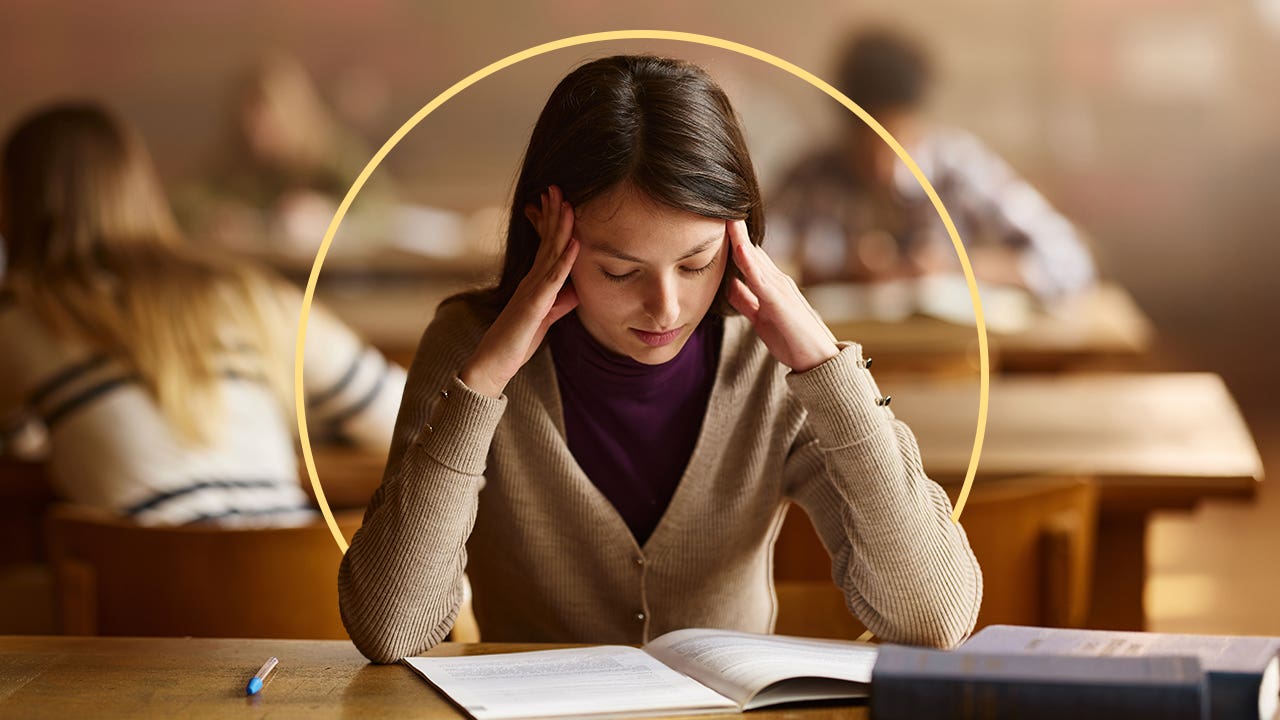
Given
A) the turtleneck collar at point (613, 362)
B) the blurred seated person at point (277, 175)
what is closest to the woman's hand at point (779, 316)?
the turtleneck collar at point (613, 362)

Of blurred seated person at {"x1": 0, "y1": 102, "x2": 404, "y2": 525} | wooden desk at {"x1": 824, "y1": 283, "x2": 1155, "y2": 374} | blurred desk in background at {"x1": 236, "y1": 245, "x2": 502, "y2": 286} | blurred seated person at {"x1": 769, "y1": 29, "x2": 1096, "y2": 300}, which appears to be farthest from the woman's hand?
blurred desk in background at {"x1": 236, "y1": 245, "x2": 502, "y2": 286}

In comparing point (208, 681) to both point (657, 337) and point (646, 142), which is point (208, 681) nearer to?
point (657, 337)

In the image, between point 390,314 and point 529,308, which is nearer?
point 529,308

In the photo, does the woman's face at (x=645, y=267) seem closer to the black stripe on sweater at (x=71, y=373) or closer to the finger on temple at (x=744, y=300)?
the finger on temple at (x=744, y=300)

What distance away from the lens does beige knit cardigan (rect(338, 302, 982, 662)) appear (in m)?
1.41

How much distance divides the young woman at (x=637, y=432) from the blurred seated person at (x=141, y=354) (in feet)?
2.70

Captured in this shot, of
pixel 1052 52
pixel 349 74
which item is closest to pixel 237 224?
pixel 349 74

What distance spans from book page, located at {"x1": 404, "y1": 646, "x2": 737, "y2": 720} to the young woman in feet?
0.30

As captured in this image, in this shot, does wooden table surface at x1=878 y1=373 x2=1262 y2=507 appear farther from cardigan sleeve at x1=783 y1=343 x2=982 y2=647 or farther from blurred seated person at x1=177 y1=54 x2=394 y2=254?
blurred seated person at x1=177 y1=54 x2=394 y2=254

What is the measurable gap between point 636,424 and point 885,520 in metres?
0.31

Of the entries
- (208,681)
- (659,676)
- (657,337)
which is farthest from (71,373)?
(659,676)

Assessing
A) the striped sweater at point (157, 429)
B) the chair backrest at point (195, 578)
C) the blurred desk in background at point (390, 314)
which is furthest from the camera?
the blurred desk in background at point (390, 314)

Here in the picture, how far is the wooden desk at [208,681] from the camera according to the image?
1.24 m

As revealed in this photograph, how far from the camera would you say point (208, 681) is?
1.33m
